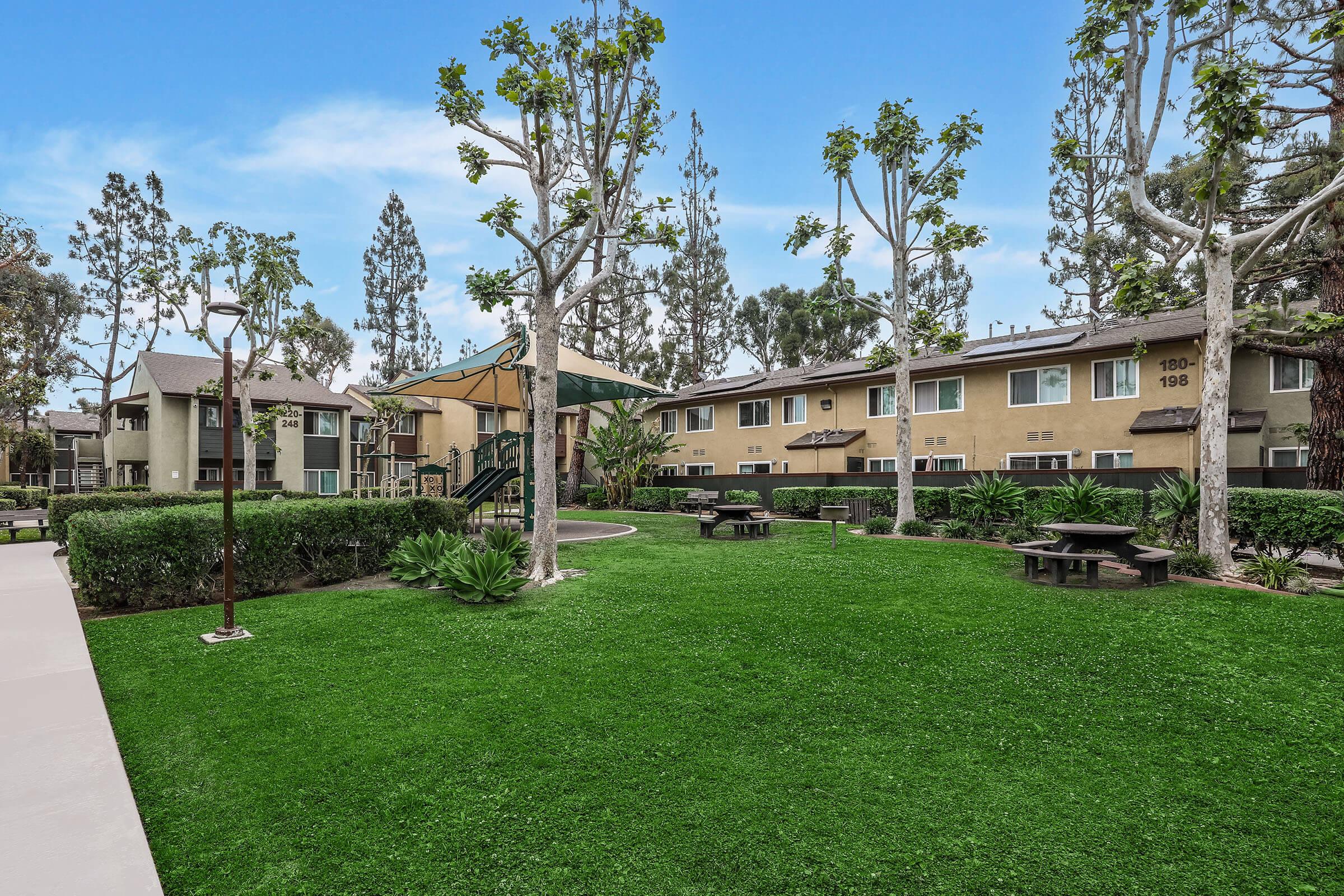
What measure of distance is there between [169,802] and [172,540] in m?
5.58

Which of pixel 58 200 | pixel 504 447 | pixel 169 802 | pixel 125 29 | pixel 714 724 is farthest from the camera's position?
pixel 58 200

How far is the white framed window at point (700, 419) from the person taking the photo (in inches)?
1104

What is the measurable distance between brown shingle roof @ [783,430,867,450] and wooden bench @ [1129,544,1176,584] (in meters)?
14.4

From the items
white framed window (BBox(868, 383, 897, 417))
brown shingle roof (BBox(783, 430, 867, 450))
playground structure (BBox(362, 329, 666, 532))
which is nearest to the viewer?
playground structure (BBox(362, 329, 666, 532))

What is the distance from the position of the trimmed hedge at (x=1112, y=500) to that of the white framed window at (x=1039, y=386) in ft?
16.9

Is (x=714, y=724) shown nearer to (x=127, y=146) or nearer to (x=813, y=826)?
(x=813, y=826)

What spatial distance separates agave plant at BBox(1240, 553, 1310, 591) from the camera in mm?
7680

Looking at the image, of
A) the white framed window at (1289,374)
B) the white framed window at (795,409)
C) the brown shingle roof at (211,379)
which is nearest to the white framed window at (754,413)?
the white framed window at (795,409)

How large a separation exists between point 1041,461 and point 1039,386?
7.59 ft

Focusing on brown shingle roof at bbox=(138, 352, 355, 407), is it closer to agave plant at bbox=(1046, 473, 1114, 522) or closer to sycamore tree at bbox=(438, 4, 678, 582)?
sycamore tree at bbox=(438, 4, 678, 582)

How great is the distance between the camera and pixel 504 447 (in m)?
14.3

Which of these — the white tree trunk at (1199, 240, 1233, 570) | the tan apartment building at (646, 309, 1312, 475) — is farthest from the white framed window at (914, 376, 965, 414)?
the white tree trunk at (1199, 240, 1233, 570)

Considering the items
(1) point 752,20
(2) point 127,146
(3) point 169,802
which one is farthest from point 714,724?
(2) point 127,146

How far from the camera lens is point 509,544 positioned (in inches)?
355
